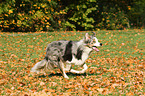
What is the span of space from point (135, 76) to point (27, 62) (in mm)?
4439

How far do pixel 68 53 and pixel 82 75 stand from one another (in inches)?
43.2

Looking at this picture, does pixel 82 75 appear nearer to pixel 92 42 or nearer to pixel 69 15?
pixel 92 42

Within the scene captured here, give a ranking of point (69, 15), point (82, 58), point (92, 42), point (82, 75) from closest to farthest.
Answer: point (92, 42) → point (82, 58) → point (82, 75) → point (69, 15)

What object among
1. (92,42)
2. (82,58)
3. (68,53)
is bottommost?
(82,58)

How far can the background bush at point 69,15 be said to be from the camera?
2197cm

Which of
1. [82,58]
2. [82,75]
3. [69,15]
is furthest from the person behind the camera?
[69,15]

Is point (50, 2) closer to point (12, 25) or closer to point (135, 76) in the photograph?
point (12, 25)

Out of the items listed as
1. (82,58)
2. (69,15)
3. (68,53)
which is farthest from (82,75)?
(69,15)

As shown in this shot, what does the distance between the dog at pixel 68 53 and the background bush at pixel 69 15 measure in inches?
563

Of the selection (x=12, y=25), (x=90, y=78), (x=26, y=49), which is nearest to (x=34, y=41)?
(x=26, y=49)

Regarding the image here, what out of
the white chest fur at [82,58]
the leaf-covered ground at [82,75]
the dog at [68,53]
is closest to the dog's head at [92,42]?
the dog at [68,53]

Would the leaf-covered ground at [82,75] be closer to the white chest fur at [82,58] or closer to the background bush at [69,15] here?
the white chest fur at [82,58]

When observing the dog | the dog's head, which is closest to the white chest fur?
the dog

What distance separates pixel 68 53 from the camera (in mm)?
7473
